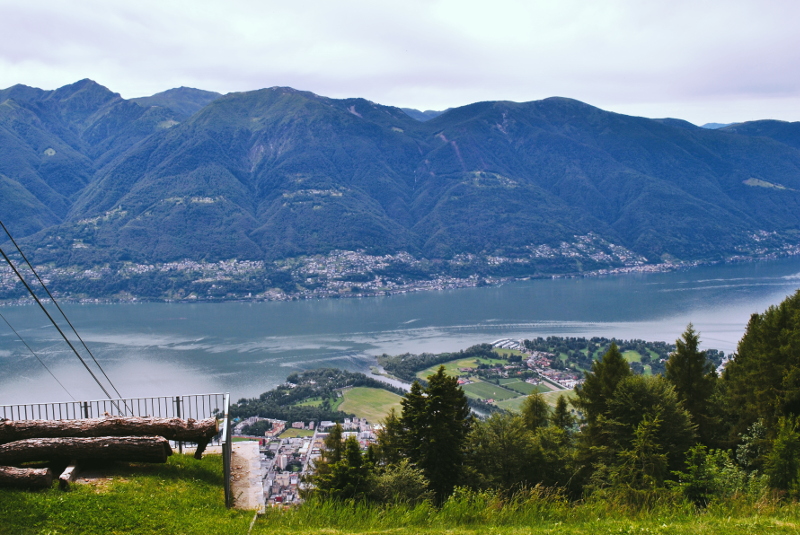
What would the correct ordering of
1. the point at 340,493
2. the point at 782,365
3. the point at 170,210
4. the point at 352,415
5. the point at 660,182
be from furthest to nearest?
the point at 660,182 → the point at 170,210 → the point at 352,415 → the point at 782,365 → the point at 340,493

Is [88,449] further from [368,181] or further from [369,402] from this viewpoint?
[368,181]

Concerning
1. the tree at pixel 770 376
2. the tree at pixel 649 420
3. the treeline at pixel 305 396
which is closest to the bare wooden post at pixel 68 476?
the tree at pixel 649 420

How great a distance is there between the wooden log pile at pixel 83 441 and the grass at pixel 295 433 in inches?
618

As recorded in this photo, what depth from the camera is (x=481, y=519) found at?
5109 millimetres

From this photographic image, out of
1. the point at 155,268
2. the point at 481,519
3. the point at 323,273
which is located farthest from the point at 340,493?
the point at 155,268

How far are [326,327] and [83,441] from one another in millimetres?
45702

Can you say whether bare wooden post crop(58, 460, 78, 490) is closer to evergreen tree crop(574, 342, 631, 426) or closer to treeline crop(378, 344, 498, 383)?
evergreen tree crop(574, 342, 631, 426)

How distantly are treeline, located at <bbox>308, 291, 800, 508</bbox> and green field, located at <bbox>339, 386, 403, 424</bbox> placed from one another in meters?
14.2

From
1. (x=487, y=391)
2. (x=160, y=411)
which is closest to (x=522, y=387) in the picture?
(x=487, y=391)

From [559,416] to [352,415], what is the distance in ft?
43.6

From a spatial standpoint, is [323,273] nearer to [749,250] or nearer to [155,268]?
[155,268]

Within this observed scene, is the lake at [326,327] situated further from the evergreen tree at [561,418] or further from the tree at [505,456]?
the tree at [505,456]

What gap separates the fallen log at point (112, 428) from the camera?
5.50 m

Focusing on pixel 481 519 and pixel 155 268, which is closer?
pixel 481 519
